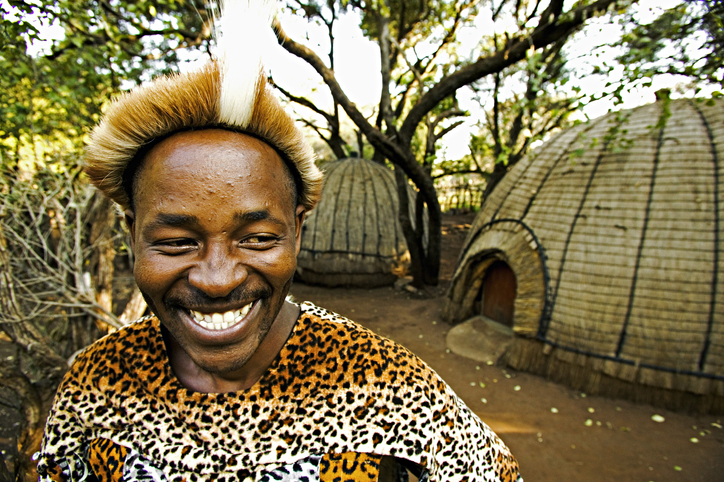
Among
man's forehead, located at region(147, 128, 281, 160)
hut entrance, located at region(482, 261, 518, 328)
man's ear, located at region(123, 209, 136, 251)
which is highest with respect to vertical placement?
man's forehead, located at region(147, 128, 281, 160)

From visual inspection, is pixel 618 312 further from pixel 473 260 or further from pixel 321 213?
pixel 321 213

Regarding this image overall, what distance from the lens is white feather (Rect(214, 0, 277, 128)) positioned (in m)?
0.99

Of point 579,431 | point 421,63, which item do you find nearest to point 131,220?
point 579,431

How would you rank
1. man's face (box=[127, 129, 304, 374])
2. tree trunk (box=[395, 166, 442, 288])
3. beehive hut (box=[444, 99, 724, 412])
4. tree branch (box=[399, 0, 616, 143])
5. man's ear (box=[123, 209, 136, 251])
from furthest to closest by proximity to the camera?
tree trunk (box=[395, 166, 442, 288]), tree branch (box=[399, 0, 616, 143]), beehive hut (box=[444, 99, 724, 412]), man's ear (box=[123, 209, 136, 251]), man's face (box=[127, 129, 304, 374])

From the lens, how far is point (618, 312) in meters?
4.33

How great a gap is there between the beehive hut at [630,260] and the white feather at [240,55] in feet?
15.2

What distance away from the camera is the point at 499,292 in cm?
592

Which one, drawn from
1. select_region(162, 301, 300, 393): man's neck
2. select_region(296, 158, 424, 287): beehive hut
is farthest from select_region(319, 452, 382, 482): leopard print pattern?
select_region(296, 158, 424, 287): beehive hut

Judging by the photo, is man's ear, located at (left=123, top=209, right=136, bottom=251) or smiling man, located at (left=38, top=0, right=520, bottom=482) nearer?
smiling man, located at (left=38, top=0, right=520, bottom=482)

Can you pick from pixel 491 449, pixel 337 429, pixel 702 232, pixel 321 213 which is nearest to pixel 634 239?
pixel 702 232

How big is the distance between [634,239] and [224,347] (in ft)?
16.5

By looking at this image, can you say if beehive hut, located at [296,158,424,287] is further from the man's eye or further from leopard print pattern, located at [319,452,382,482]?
the man's eye

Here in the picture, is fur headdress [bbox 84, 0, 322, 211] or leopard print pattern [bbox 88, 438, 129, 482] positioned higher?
fur headdress [bbox 84, 0, 322, 211]

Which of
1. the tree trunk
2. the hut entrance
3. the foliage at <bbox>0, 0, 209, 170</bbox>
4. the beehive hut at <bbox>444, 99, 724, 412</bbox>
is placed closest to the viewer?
the foliage at <bbox>0, 0, 209, 170</bbox>
